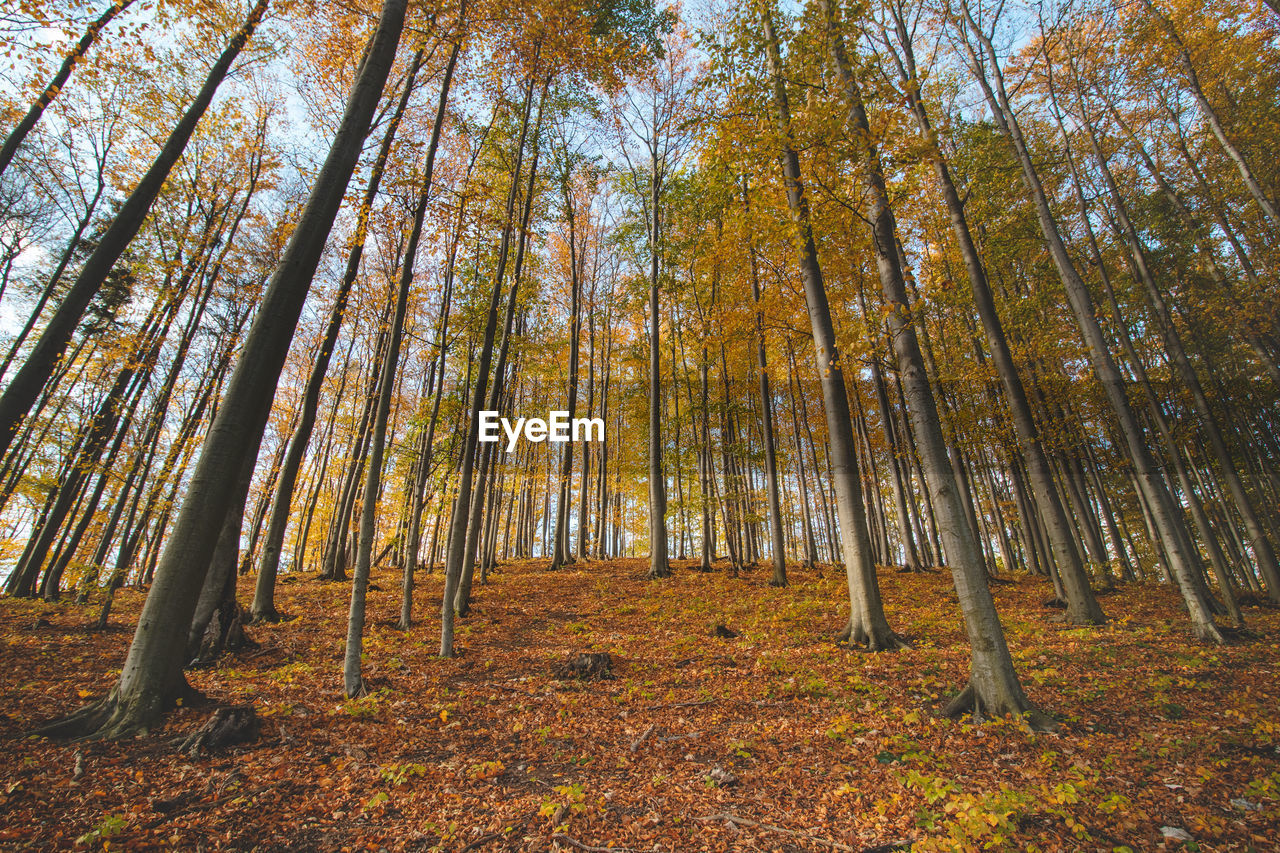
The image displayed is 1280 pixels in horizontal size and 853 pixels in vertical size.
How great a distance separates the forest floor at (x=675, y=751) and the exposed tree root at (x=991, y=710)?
160 mm

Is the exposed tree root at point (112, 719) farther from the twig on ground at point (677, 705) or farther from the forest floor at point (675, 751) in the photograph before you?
the twig on ground at point (677, 705)

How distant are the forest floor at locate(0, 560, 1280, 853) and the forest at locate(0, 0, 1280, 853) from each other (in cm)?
4

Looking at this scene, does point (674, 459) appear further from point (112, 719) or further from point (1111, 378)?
point (112, 719)

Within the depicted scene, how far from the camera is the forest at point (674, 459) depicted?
11.1ft

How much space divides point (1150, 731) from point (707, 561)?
10.9 meters

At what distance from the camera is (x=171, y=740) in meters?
3.79

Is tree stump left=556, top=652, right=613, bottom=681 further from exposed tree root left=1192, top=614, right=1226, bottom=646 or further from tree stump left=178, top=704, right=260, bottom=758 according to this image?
exposed tree root left=1192, top=614, right=1226, bottom=646

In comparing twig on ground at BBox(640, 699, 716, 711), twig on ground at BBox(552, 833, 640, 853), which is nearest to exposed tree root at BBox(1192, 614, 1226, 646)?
twig on ground at BBox(640, 699, 716, 711)

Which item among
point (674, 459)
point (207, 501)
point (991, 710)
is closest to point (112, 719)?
point (207, 501)

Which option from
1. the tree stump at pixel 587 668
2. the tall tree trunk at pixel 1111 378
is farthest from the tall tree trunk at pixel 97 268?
the tall tree trunk at pixel 1111 378

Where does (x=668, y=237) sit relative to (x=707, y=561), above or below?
above

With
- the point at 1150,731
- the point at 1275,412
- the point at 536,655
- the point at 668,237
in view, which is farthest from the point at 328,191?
the point at 1275,412

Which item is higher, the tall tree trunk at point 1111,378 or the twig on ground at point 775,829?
the tall tree trunk at point 1111,378

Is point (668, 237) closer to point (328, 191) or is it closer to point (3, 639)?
point (328, 191)
